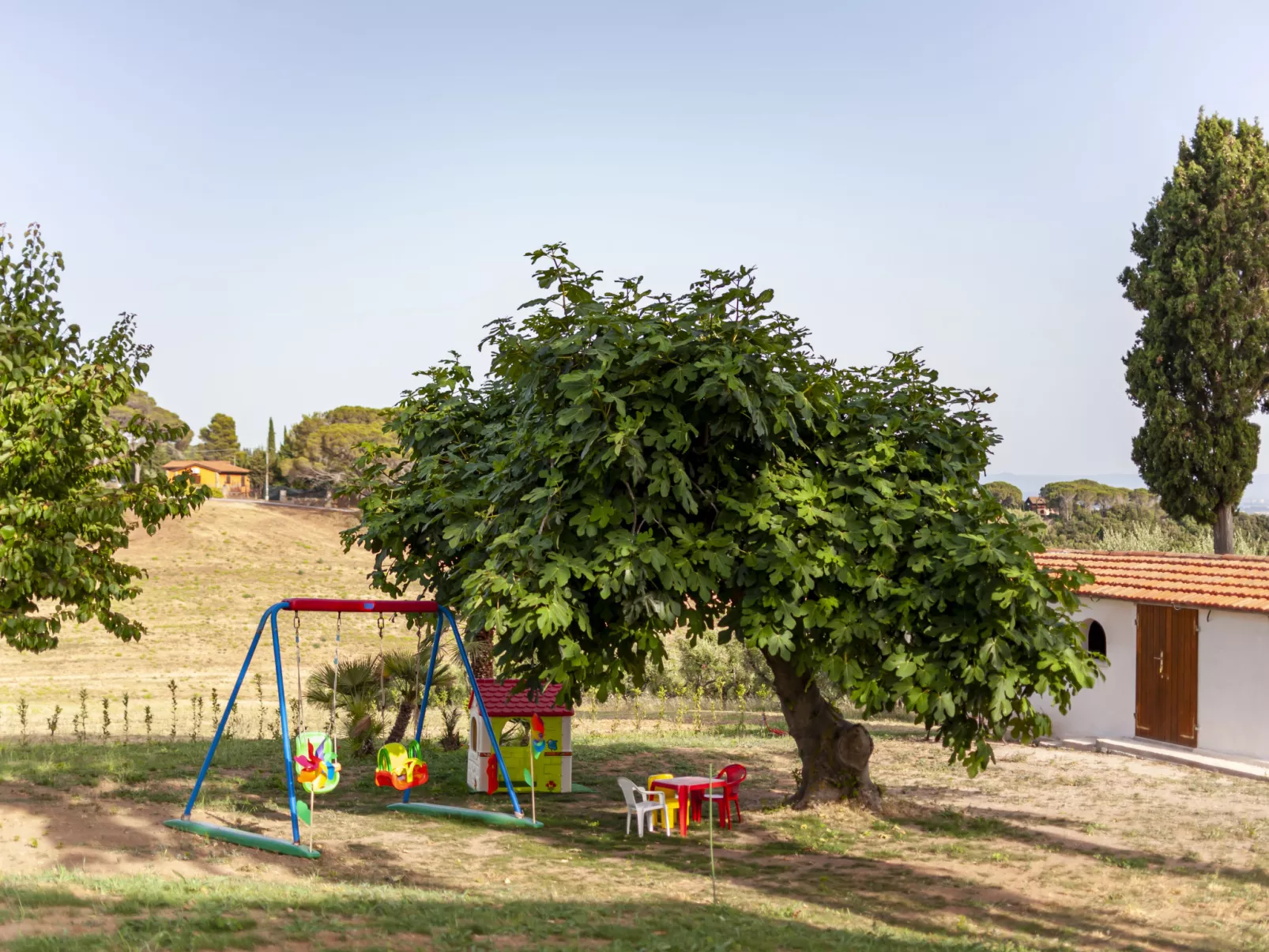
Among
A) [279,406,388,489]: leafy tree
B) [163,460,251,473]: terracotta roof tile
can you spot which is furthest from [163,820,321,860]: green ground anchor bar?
[163,460,251,473]: terracotta roof tile

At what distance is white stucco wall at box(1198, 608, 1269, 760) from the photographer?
16.9m

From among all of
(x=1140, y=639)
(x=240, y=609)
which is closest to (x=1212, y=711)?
(x=1140, y=639)

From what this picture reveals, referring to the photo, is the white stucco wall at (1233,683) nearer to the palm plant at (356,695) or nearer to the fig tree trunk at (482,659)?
the fig tree trunk at (482,659)

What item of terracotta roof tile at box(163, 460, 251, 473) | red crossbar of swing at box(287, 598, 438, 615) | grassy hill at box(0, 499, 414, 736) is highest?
terracotta roof tile at box(163, 460, 251, 473)

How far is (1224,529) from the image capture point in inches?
1157

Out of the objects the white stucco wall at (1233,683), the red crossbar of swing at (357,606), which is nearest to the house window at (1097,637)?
the white stucco wall at (1233,683)

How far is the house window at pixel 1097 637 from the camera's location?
19875 millimetres

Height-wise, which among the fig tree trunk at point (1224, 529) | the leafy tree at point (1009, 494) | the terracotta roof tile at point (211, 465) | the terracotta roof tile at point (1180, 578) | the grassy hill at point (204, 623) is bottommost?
the grassy hill at point (204, 623)

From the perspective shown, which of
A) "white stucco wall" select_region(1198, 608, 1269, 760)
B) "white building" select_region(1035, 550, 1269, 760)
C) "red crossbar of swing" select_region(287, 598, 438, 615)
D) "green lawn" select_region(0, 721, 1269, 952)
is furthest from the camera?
"white building" select_region(1035, 550, 1269, 760)

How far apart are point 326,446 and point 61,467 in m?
74.4

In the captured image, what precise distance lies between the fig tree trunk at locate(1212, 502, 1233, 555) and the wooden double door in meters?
12.2

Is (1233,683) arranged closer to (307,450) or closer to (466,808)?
(466,808)

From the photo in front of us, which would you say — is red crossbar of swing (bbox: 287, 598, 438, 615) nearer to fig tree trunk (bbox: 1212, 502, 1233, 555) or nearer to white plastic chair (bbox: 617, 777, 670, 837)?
white plastic chair (bbox: 617, 777, 670, 837)

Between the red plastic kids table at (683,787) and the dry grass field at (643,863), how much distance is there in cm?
23
